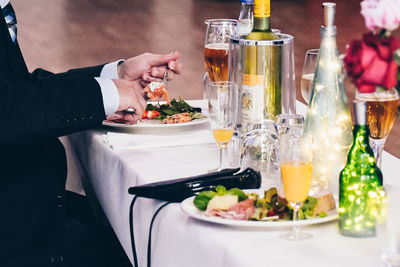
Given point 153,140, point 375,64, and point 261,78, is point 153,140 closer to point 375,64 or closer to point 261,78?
point 261,78

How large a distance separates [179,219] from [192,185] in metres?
0.09

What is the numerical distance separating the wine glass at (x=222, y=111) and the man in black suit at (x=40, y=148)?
0.28m

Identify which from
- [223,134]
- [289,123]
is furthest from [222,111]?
[289,123]

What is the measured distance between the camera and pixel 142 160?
4.98 ft

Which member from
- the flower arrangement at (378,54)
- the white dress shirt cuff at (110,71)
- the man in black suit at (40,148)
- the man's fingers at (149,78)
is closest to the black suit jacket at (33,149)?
the man in black suit at (40,148)

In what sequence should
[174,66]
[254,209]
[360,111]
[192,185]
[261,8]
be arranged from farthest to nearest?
[174,66] < [261,8] < [192,185] < [254,209] < [360,111]

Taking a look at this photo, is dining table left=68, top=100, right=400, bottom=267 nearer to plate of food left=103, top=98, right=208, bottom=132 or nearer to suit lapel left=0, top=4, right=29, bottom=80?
plate of food left=103, top=98, right=208, bottom=132

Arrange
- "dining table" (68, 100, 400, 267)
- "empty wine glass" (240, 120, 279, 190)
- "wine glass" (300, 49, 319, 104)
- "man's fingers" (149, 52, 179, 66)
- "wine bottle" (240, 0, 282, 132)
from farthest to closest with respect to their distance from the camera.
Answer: "man's fingers" (149, 52, 179, 66) → "wine glass" (300, 49, 319, 104) → "wine bottle" (240, 0, 282, 132) → "empty wine glass" (240, 120, 279, 190) → "dining table" (68, 100, 400, 267)

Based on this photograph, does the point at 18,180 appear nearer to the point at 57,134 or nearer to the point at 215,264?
the point at 57,134

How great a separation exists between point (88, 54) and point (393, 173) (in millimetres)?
4808

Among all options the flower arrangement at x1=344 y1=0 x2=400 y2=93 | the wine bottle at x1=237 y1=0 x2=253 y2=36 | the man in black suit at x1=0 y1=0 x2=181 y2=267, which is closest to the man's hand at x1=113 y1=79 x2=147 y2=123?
the man in black suit at x1=0 y1=0 x2=181 y2=267

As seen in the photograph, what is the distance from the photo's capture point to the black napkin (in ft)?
3.89

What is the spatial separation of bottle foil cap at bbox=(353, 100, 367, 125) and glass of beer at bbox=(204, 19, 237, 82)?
0.86 meters

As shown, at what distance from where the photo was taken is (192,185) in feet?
3.89
